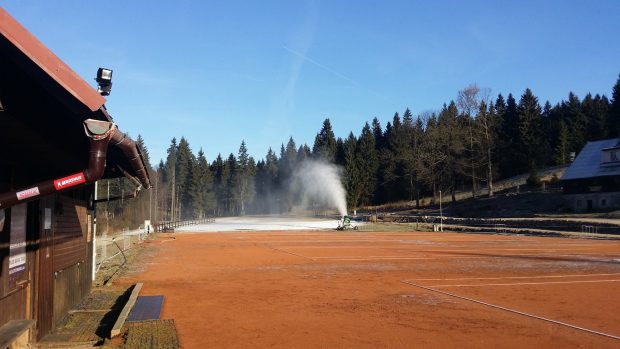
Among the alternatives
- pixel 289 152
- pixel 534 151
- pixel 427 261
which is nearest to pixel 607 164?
pixel 534 151

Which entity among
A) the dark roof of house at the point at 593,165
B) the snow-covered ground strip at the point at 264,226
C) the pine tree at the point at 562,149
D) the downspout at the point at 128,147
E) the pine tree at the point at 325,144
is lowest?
the snow-covered ground strip at the point at 264,226

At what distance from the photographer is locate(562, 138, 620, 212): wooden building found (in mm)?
54000

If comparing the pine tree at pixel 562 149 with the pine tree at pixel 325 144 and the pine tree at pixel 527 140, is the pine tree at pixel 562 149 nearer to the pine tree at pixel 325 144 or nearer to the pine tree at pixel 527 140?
the pine tree at pixel 527 140

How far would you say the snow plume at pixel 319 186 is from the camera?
3418 inches

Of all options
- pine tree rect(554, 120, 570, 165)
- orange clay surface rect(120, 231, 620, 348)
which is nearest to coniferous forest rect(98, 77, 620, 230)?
pine tree rect(554, 120, 570, 165)

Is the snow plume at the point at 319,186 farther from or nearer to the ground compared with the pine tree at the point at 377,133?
nearer to the ground

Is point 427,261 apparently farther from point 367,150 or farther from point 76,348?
point 367,150

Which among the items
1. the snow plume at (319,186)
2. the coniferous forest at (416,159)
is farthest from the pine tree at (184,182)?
the snow plume at (319,186)

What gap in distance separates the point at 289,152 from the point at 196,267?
126915 mm

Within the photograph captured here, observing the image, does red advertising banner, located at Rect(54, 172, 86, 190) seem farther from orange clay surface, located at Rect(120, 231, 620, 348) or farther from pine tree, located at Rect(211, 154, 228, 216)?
pine tree, located at Rect(211, 154, 228, 216)

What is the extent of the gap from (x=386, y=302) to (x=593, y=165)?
55.2 m

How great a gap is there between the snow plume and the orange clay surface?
60336mm

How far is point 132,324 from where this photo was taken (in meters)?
9.28

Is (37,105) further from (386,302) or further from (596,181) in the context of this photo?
(596,181)
